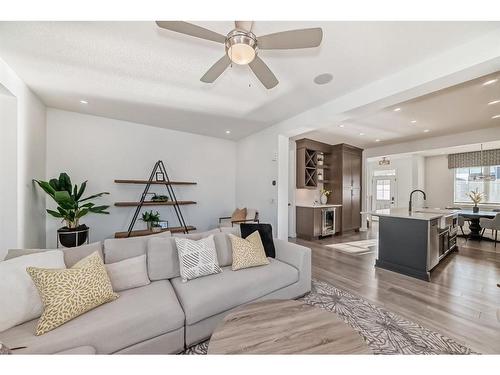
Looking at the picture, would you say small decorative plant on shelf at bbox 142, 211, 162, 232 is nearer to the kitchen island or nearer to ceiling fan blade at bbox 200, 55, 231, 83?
ceiling fan blade at bbox 200, 55, 231, 83

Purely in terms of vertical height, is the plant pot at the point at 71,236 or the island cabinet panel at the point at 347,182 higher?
the island cabinet panel at the point at 347,182

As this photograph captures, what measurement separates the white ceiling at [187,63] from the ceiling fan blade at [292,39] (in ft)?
0.98

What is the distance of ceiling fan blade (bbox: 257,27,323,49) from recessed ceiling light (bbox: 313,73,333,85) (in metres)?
1.07

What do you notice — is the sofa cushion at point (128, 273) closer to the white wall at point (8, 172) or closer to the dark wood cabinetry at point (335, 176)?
the white wall at point (8, 172)

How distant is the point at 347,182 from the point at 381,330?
454 centimetres

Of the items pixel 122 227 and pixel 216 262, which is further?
pixel 122 227

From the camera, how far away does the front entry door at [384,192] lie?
789cm

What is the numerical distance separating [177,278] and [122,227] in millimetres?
2902

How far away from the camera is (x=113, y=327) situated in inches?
47.9

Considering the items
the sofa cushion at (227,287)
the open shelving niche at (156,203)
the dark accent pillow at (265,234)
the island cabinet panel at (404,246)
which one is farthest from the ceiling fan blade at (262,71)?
the open shelving niche at (156,203)

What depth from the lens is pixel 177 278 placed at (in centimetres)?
188

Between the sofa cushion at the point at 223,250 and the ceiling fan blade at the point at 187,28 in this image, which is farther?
the sofa cushion at the point at 223,250
